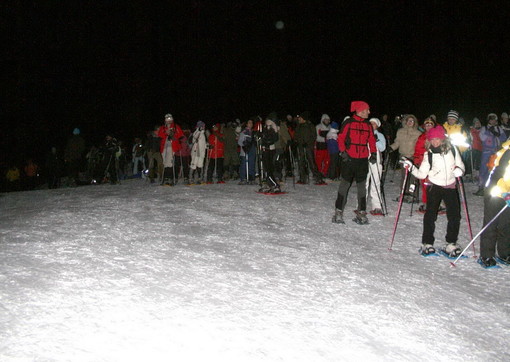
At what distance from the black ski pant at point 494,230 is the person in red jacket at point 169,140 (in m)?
8.91

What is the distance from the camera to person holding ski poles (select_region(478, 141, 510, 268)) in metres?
6.96

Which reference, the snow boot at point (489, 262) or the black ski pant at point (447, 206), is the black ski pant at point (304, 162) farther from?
the snow boot at point (489, 262)

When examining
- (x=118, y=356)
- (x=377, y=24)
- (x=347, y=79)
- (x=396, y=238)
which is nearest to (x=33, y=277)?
(x=118, y=356)

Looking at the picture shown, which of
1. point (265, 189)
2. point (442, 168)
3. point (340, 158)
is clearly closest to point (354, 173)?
point (442, 168)

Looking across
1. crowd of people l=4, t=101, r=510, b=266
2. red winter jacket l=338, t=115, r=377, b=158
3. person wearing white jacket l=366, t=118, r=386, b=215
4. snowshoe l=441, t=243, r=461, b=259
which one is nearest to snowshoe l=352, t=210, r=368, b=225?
crowd of people l=4, t=101, r=510, b=266

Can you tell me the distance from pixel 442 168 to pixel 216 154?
910 centimetres

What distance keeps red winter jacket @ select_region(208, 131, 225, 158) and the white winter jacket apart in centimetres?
873

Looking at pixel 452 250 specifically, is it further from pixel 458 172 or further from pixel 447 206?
pixel 458 172

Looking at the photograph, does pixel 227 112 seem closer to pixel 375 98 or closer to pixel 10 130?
pixel 375 98

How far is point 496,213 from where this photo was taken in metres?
7.20

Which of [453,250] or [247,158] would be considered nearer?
[453,250]

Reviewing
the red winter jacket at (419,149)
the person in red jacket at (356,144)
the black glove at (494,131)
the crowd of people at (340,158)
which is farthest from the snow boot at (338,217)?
the black glove at (494,131)

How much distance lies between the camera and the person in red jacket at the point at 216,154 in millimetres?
15688

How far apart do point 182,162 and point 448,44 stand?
3653cm
